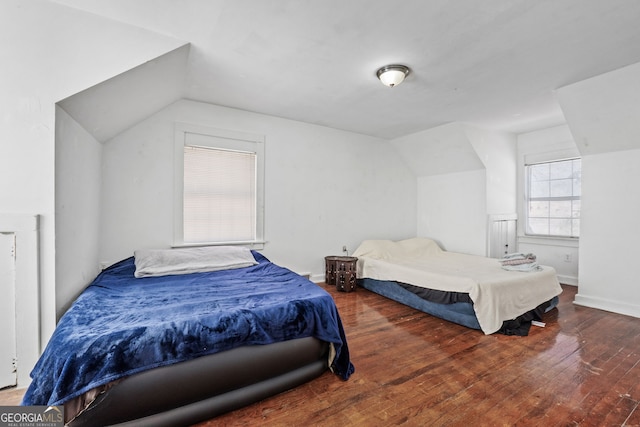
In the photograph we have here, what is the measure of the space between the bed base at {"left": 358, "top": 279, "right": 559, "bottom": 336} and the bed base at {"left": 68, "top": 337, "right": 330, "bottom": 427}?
1.85m

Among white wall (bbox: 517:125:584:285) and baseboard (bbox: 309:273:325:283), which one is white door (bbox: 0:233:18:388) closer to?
baseboard (bbox: 309:273:325:283)

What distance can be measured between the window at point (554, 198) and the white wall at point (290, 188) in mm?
2066

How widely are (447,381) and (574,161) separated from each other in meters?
4.62

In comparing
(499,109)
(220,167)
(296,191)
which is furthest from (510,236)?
(220,167)

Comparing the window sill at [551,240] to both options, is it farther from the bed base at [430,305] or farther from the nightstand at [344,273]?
the nightstand at [344,273]

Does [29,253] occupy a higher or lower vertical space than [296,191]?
lower

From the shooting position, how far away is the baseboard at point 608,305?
3.27m

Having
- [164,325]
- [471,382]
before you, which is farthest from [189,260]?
[471,382]

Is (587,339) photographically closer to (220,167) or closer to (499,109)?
(499,109)

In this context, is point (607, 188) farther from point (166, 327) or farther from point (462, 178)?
point (166, 327)

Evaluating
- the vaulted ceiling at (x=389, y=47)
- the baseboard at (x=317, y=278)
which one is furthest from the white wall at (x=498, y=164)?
the baseboard at (x=317, y=278)

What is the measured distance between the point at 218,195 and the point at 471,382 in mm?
3365

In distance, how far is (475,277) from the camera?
3.14 metres

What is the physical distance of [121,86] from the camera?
221cm
